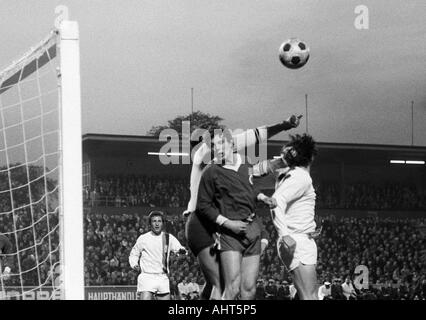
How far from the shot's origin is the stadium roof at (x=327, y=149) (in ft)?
72.9

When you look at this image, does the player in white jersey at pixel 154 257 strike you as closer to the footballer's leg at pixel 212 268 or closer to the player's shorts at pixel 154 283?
the player's shorts at pixel 154 283

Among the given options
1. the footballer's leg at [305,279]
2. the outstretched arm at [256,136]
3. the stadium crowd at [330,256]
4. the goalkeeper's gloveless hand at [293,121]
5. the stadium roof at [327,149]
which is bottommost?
the stadium crowd at [330,256]

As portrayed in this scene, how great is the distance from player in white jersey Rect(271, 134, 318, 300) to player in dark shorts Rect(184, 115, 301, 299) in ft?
0.69

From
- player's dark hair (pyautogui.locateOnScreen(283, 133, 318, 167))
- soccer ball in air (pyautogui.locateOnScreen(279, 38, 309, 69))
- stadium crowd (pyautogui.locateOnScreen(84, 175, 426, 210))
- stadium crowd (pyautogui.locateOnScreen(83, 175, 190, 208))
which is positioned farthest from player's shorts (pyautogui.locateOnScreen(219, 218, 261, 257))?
stadium crowd (pyautogui.locateOnScreen(83, 175, 190, 208))

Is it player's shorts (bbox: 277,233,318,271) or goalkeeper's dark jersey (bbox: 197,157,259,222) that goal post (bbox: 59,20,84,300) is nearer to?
goalkeeper's dark jersey (bbox: 197,157,259,222)

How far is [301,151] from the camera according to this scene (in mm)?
5824

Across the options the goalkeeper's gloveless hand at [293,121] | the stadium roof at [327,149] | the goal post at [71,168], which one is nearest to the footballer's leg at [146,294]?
the goalkeeper's gloveless hand at [293,121]

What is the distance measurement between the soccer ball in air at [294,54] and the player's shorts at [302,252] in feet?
9.98

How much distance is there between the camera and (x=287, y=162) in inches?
232

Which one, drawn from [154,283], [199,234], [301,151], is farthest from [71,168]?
[154,283]

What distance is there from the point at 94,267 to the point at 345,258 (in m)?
6.71

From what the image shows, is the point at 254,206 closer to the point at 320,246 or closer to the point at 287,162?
the point at 287,162

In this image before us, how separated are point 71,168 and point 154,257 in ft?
13.7

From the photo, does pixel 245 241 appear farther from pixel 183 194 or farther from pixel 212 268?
pixel 183 194
